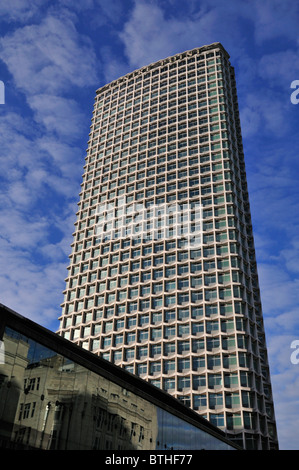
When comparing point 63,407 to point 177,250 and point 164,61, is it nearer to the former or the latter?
point 177,250

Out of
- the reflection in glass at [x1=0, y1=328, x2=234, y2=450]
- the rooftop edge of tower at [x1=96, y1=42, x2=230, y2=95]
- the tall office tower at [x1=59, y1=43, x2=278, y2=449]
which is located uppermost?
the rooftop edge of tower at [x1=96, y1=42, x2=230, y2=95]

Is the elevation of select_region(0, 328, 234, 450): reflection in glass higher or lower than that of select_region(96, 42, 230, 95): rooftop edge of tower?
lower

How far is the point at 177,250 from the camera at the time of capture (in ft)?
283

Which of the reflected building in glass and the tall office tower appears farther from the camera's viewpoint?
the tall office tower

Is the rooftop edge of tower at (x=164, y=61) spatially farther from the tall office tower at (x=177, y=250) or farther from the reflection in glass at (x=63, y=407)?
the reflection in glass at (x=63, y=407)

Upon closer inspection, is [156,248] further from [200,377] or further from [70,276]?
[200,377]

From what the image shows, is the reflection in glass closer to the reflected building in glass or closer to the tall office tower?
the reflected building in glass

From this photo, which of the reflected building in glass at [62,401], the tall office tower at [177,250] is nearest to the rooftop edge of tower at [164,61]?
the tall office tower at [177,250]

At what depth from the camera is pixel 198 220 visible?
88.1 metres

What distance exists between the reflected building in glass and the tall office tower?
36703mm

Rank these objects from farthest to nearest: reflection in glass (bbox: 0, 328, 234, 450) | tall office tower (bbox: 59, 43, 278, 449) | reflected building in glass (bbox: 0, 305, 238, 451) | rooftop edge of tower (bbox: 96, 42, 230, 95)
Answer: rooftop edge of tower (bbox: 96, 42, 230, 95) → tall office tower (bbox: 59, 43, 278, 449) → reflected building in glass (bbox: 0, 305, 238, 451) → reflection in glass (bbox: 0, 328, 234, 450)

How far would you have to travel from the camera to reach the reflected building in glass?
2550 centimetres

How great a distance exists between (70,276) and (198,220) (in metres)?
32.0

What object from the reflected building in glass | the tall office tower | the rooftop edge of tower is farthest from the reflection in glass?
the rooftop edge of tower
